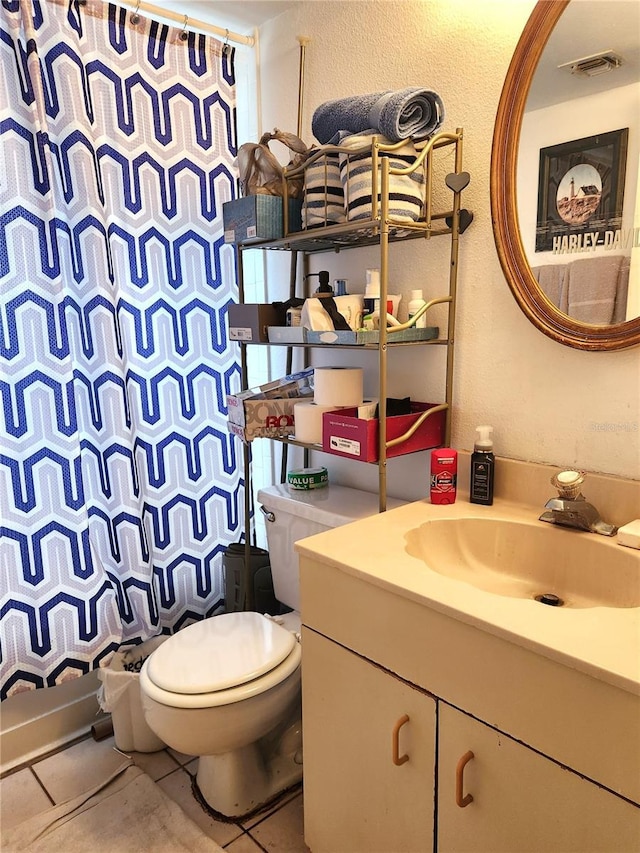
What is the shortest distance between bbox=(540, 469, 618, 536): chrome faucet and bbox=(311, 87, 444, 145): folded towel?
0.81 metres

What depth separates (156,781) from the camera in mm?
1653

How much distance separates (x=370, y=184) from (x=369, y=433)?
1.78 feet

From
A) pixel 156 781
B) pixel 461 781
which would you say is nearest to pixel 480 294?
pixel 461 781

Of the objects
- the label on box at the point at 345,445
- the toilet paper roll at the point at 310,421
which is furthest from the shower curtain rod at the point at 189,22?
the label on box at the point at 345,445

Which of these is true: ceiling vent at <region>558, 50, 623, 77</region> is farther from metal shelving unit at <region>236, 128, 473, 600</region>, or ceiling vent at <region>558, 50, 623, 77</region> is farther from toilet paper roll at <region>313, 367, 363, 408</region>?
toilet paper roll at <region>313, 367, 363, 408</region>

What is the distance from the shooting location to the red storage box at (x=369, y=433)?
54.0 inches

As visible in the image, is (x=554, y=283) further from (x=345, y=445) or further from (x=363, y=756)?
(x=363, y=756)

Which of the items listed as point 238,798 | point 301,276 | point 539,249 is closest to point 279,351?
point 301,276

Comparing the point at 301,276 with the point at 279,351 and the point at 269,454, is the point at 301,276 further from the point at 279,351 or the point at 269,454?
the point at 269,454

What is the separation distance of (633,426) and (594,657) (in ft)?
1.90

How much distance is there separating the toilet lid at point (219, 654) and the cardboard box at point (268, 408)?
0.51 m

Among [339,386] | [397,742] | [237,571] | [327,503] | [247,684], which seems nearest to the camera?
[397,742]

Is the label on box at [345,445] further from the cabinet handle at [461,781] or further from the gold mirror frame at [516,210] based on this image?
the cabinet handle at [461,781]

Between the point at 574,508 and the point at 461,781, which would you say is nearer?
the point at 461,781
